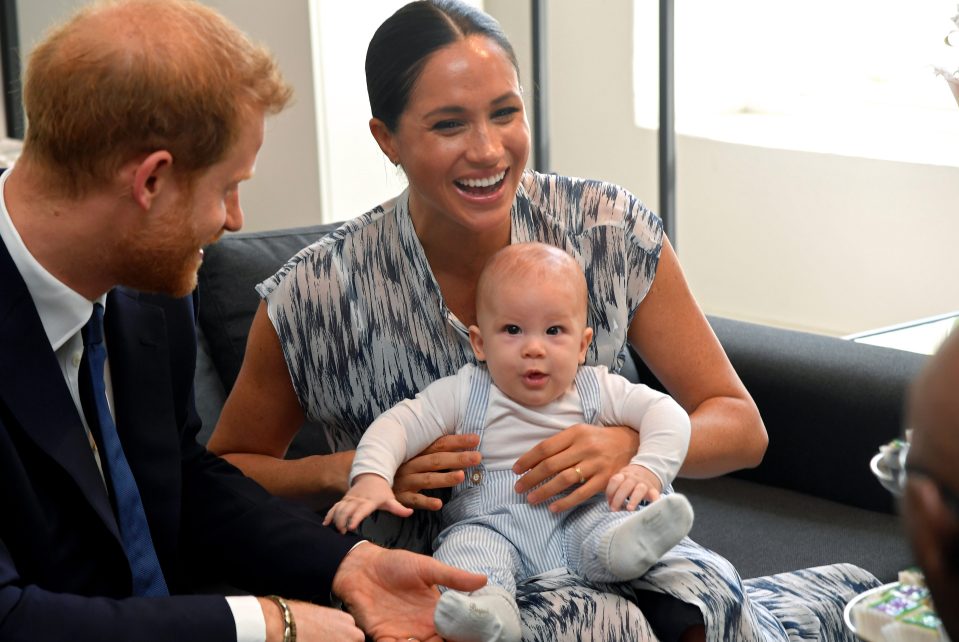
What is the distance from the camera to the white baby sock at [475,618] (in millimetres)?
1598

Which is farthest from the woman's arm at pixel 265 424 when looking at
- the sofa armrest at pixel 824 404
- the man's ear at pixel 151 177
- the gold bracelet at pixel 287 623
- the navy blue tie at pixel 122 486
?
the sofa armrest at pixel 824 404

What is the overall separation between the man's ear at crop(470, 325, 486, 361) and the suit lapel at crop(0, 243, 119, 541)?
635mm

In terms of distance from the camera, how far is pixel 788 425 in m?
2.86

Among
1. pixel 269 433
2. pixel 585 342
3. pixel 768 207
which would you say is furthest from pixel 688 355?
pixel 768 207

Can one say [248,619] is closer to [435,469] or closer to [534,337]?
[435,469]

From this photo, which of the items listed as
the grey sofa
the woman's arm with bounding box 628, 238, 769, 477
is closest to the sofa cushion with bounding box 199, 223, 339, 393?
the grey sofa

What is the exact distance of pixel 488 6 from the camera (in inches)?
211

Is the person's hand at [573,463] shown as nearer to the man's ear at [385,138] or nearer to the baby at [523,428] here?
the baby at [523,428]

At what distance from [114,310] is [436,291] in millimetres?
540

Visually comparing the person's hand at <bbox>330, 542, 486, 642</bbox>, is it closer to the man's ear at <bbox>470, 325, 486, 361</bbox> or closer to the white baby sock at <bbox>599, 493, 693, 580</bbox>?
the white baby sock at <bbox>599, 493, 693, 580</bbox>

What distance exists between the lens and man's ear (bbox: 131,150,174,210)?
5.08 ft

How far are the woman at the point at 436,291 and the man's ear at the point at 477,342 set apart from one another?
0.07 m

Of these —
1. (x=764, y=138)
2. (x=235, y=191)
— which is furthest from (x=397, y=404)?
(x=764, y=138)

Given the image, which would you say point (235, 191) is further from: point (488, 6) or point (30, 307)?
point (488, 6)
